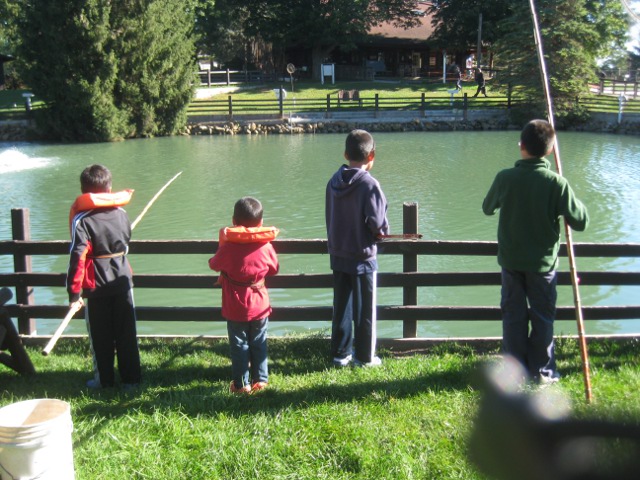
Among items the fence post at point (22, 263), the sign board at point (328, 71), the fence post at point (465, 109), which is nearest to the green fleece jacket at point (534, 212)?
the fence post at point (22, 263)

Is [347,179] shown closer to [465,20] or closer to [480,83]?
[480,83]

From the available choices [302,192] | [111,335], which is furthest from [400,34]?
[111,335]

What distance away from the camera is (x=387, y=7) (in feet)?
168

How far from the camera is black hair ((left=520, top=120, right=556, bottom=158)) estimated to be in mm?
4246

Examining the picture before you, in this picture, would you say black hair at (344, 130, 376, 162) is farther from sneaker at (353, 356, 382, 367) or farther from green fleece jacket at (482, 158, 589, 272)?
sneaker at (353, 356, 382, 367)

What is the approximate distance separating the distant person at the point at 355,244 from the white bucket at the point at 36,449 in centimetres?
223

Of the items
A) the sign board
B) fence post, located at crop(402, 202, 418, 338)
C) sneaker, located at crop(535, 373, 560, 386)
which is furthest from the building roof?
sneaker, located at crop(535, 373, 560, 386)

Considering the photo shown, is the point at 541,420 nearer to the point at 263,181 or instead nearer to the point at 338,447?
the point at 338,447

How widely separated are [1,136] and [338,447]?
31774 millimetres

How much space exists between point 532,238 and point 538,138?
24.9 inches

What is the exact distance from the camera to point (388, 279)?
5.45m

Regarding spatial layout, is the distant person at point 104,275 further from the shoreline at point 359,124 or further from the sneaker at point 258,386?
the shoreline at point 359,124

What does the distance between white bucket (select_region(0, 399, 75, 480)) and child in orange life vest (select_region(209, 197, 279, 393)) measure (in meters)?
1.43

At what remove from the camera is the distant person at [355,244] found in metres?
4.71
